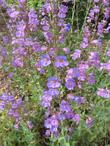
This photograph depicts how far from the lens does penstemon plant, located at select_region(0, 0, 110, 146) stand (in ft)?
8.98

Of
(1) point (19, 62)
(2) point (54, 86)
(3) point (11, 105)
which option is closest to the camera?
(2) point (54, 86)

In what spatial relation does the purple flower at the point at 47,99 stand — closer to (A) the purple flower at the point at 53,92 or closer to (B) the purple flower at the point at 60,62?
(A) the purple flower at the point at 53,92

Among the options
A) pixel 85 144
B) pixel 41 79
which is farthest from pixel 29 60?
pixel 85 144

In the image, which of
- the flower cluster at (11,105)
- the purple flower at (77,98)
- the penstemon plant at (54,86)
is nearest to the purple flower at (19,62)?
the penstemon plant at (54,86)

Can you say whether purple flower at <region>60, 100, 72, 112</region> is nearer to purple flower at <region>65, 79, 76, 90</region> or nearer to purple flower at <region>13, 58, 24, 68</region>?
purple flower at <region>65, 79, 76, 90</region>

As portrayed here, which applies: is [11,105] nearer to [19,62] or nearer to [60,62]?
[19,62]

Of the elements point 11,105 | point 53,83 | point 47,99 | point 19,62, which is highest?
point 53,83

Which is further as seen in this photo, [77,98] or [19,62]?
[19,62]

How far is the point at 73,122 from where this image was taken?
9.86 feet

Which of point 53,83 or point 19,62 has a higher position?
point 53,83

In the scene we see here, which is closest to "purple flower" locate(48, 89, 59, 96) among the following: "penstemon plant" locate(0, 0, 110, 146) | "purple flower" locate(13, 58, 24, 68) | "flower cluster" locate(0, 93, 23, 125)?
"penstemon plant" locate(0, 0, 110, 146)

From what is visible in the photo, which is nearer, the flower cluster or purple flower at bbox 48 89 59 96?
purple flower at bbox 48 89 59 96

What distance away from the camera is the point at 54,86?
2.59 m

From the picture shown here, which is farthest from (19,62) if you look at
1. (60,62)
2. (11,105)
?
(60,62)
